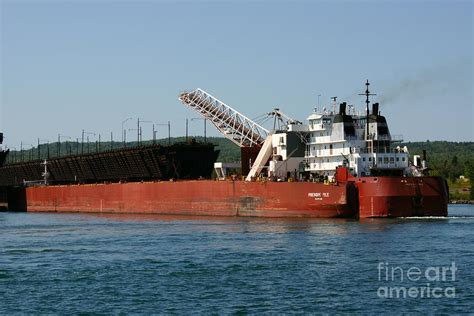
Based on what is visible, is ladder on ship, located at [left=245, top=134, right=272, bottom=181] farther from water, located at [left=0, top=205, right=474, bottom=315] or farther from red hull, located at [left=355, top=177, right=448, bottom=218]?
water, located at [left=0, top=205, right=474, bottom=315]

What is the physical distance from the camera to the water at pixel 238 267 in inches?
952

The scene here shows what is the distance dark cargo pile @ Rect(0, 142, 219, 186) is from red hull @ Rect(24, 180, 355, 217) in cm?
349

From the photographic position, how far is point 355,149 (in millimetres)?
51031

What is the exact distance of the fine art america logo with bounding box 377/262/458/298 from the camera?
2506cm

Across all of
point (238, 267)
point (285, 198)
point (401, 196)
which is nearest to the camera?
point (238, 267)

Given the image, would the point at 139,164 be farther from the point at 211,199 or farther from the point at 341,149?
the point at 341,149

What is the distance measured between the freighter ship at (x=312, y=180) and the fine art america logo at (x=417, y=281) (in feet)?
57.6

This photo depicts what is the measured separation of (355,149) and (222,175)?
1688 cm

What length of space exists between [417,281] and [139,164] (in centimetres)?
4783

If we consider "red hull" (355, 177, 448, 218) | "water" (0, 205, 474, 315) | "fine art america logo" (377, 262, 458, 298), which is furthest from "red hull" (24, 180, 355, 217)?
"fine art america logo" (377, 262, 458, 298)

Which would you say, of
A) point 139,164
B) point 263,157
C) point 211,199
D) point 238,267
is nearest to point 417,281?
point 238,267

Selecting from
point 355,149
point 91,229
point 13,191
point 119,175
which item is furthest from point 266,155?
point 13,191

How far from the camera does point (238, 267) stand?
30109mm

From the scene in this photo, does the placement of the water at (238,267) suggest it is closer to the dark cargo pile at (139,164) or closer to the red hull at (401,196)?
the red hull at (401,196)
